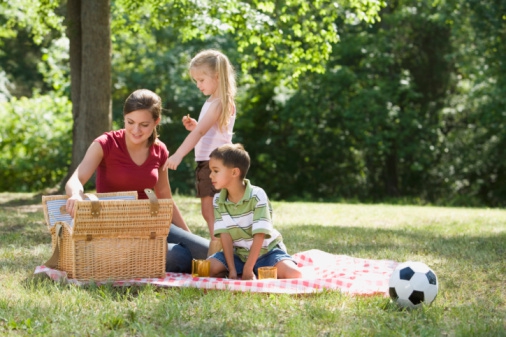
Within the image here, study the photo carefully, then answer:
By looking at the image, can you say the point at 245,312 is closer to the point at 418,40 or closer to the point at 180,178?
the point at 180,178

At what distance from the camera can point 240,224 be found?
4.68 metres

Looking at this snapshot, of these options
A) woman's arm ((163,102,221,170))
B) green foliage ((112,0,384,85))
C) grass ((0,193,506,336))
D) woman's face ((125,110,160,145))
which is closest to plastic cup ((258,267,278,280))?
grass ((0,193,506,336))

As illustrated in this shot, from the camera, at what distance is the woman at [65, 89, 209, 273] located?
15.4ft

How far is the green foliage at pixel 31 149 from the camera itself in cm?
1448

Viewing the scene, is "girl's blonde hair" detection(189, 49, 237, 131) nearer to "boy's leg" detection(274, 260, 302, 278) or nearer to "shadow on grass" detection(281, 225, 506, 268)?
"boy's leg" detection(274, 260, 302, 278)

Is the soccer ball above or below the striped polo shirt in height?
below

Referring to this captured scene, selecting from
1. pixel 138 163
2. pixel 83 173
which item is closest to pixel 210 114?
pixel 138 163

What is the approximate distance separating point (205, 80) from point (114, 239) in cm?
155

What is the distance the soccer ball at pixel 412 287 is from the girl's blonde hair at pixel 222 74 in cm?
204

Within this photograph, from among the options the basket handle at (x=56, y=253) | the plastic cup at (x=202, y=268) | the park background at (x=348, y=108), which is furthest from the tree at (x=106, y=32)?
the plastic cup at (x=202, y=268)

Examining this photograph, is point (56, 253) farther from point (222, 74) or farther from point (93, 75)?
point (93, 75)

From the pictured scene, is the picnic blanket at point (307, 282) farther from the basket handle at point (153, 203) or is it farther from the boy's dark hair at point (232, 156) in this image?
the boy's dark hair at point (232, 156)

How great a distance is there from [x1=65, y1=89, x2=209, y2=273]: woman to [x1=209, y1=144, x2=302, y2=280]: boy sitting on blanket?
0.34 meters

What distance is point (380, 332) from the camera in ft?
10.7
